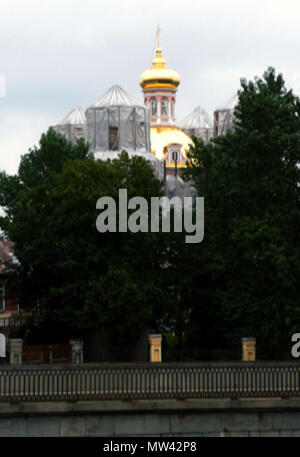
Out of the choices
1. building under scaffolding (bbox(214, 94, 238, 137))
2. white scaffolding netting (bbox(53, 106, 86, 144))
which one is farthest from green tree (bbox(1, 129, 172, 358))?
white scaffolding netting (bbox(53, 106, 86, 144))

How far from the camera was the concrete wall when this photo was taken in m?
24.7

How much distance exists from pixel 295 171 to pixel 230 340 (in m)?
9.15

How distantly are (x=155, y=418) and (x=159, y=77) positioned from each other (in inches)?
3378

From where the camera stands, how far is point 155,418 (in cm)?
2511

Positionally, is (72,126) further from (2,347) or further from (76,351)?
(2,347)

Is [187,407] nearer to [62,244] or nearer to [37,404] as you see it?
[37,404]

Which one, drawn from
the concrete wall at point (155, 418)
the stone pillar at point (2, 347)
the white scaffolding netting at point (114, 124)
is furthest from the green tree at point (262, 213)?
the white scaffolding netting at point (114, 124)

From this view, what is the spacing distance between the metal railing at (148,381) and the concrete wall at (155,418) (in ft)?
1.11

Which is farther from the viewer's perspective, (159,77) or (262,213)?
(159,77)

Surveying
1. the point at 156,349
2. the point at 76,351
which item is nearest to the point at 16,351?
the point at 76,351

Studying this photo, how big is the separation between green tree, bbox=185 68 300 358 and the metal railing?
29.1ft

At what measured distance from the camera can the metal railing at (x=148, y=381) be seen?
2539cm

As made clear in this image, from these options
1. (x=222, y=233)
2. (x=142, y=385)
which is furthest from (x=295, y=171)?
(x=142, y=385)

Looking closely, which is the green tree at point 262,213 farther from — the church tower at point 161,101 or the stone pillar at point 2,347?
the church tower at point 161,101
